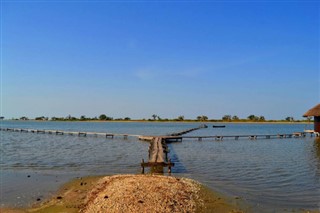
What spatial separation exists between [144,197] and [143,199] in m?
0.17

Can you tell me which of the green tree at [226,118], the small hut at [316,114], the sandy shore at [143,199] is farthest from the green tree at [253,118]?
the sandy shore at [143,199]

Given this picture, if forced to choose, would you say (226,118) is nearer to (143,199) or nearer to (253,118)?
(253,118)

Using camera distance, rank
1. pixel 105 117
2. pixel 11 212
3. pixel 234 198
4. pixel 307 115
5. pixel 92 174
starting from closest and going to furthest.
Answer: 1. pixel 11 212
2. pixel 234 198
3. pixel 92 174
4. pixel 307 115
5. pixel 105 117

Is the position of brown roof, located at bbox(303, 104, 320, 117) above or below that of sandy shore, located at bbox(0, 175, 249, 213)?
above

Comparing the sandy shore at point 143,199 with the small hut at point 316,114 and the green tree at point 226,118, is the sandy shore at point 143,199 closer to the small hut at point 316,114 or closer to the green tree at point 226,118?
the small hut at point 316,114

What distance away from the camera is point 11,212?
30.9ft

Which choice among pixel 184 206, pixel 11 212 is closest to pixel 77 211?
pixel 11 212

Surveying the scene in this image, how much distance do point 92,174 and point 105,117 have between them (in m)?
170

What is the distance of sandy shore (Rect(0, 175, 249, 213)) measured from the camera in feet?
28.1

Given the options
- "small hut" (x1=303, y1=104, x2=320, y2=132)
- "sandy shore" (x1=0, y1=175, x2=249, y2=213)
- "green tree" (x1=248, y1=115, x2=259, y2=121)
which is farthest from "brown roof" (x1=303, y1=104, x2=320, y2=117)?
"green tree" (x1=248, y1=115, x2=259, y2=121)

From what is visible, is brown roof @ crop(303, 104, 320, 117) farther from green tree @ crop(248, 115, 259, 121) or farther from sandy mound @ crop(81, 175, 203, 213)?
green tree @ crop(248, 115, 259, 121)

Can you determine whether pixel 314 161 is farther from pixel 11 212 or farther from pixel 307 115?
pixel 307 115

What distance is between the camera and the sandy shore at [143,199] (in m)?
8.57

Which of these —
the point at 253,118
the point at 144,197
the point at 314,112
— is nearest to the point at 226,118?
the point at 253,118
